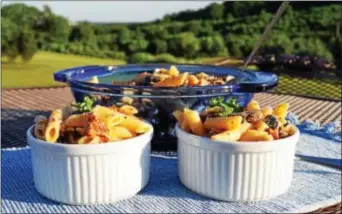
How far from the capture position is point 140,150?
29.6 inches

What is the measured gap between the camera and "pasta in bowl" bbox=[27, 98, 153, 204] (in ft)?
2.30

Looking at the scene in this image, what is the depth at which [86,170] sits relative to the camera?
2.32ft

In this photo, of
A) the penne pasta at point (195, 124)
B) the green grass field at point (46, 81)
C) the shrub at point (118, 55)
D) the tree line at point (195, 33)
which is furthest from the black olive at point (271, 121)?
the shrub at point (118, 55)

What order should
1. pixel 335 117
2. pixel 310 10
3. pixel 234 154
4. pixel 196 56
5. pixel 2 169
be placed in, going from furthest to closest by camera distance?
pixel 310 10
pixel 196 56
pixel 335 117
pixel 2 169
pixel 234 154

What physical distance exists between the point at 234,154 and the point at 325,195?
0.17 m

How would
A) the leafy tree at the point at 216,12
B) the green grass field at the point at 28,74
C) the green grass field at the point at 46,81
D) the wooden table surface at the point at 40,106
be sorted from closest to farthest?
the wooden table surface at the point at 40,106 → the green grass field at the point at 46,81 → the green grass field at the point at 28,74 → the leafy tree at the point at 216,12

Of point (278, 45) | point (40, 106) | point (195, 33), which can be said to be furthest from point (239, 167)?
point (195, 33)

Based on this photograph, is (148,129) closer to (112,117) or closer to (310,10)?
(112,117)

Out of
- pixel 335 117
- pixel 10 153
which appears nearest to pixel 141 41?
pixel 335 117

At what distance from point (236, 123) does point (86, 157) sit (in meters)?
0.23

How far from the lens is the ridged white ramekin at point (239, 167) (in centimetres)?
71

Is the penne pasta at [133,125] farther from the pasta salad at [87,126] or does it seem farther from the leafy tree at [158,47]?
the leafy tree at [158,47]

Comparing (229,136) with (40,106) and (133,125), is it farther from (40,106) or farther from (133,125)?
(40,106)

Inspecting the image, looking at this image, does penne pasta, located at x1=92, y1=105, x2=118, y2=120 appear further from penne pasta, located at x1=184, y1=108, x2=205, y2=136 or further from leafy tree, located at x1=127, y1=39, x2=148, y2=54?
leafy tree, located at x1=127, y1=39, x2=148, y2=54
